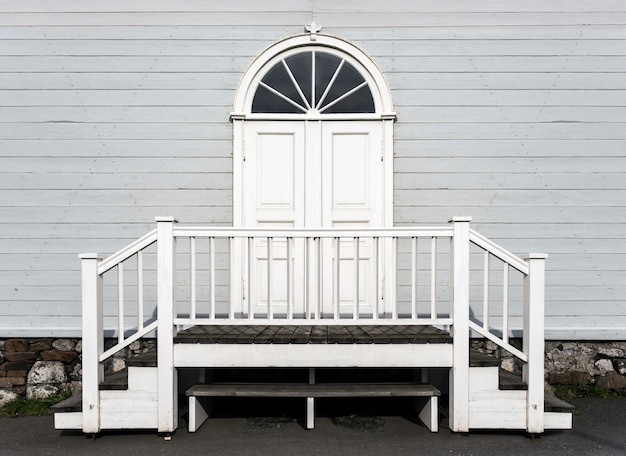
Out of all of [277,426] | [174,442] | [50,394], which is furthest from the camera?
[50,394]

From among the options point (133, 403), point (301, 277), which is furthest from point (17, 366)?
point (301, 277)

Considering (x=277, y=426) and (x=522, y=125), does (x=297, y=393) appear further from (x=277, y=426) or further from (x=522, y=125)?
(x=522, y=125)

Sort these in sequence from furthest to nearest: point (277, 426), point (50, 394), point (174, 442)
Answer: point (50, 394) → point (277, 426) → point (174, 442)

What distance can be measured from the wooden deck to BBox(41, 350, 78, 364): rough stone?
1553mm

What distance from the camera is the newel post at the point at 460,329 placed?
3486 mm

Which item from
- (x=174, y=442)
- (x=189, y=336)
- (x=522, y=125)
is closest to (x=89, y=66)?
(x=189, y=336)

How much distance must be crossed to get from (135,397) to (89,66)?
321cm

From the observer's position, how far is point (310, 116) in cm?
460

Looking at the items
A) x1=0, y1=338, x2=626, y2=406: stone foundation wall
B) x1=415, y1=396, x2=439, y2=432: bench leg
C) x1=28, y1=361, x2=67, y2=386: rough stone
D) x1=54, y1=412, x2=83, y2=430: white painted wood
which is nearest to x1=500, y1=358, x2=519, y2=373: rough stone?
x1=0, y1=338, x2=626, y2=406: stone foundation wall

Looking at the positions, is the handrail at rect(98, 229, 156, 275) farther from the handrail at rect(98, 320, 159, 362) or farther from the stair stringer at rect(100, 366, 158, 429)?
the stair stringer at rect(100, 366, 158, 429)

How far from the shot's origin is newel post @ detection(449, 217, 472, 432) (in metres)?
3.49

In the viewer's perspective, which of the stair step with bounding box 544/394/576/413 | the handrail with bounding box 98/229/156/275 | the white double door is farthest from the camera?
the white double door

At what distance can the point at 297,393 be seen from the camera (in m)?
3.53

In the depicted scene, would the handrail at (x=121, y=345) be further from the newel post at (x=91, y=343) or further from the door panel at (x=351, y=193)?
the door panel at (x=351, y=193)
